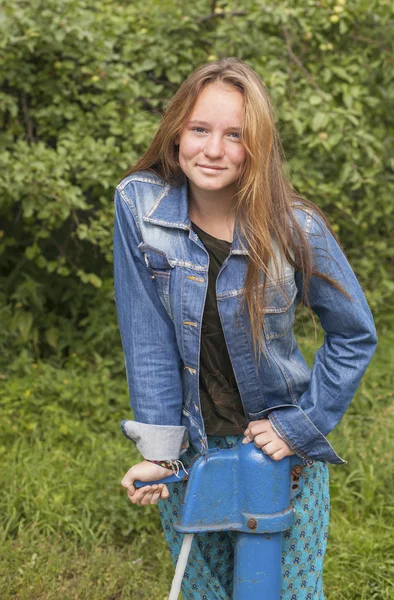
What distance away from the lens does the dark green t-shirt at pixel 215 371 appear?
1901 millimetres

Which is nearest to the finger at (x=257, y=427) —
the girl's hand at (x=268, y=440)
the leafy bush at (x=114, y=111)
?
the girl's hand at (x=268, y=440)

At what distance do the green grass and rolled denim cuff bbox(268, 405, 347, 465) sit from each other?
106 cm

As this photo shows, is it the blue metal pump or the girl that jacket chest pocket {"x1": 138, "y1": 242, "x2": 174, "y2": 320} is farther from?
the blue metal pump

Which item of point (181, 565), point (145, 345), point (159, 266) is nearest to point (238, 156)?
point (159, 266)

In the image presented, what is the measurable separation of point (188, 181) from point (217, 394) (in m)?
0.50

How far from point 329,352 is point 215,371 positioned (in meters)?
0.26

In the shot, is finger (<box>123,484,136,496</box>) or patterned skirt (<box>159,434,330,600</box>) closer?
A: finger (<box>123,484,136,496</box>)

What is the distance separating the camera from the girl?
1.84m

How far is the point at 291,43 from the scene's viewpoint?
4.17m

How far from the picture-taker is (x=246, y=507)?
190 cm

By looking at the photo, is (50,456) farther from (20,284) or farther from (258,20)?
(258,20)

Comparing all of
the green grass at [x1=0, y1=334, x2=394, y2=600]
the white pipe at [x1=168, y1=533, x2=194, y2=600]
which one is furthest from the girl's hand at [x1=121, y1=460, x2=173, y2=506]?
the green grass at [x1=0, y1=334, x2=394, y2=600]

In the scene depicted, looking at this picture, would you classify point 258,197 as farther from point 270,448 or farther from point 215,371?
point 270,448

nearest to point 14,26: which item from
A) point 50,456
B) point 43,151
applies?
point 43,151
